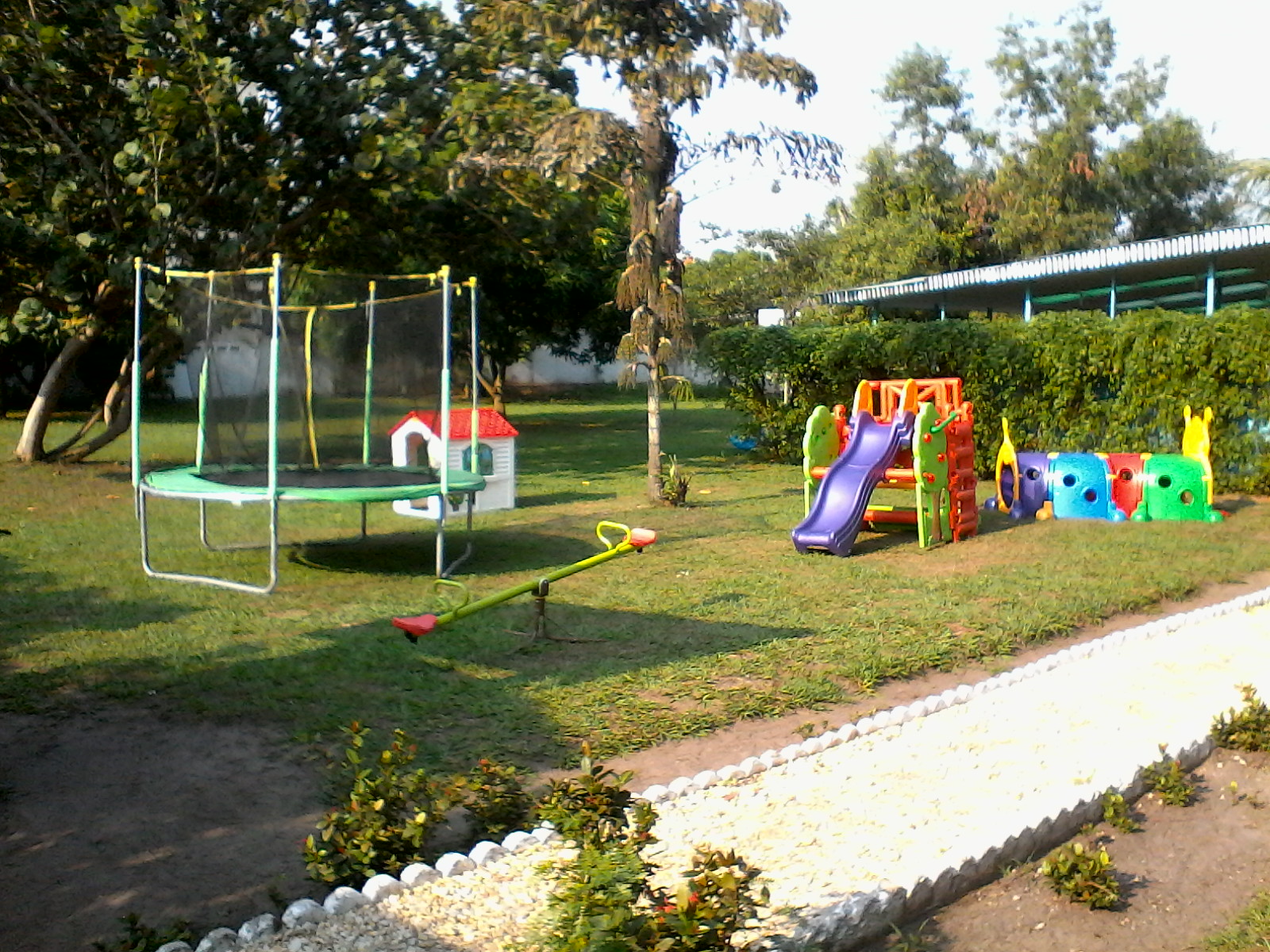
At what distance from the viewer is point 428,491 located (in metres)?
8.34

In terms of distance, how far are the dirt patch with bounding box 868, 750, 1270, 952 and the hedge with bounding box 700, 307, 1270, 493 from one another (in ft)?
31.6

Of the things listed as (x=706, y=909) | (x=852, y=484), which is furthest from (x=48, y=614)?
(x=852, y=484)

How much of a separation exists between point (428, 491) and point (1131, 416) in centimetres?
895

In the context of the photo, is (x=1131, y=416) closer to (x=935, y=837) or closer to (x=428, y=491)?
(x=428, y=491)

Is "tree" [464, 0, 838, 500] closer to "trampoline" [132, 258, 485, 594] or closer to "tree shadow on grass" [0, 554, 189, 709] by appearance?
"trampoline" [132, 258, 485, 594]

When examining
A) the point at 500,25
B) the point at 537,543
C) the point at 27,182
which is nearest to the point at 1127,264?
the point at 500,25

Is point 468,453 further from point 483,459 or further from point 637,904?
point 637,904

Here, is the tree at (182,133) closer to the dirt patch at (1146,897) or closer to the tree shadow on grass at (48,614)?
the tree shadow on grass at (48,614)

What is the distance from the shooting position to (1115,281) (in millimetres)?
19938

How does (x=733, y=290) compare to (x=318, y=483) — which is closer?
(x=318, y=483)

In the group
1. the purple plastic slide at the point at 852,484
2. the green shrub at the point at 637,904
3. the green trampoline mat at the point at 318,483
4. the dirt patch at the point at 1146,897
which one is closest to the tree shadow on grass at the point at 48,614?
the green trampoline mat at the point at 318,483

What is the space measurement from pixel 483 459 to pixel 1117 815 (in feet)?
28.3

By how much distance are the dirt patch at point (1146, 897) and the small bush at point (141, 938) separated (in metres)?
1.87

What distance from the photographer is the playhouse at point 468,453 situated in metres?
11.6
